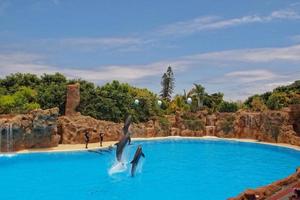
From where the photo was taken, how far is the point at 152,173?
15.6 meters

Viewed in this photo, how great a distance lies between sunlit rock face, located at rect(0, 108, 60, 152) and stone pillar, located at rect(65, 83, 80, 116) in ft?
18.9

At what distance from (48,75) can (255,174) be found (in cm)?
2356

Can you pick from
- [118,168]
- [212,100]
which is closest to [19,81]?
[212,100]

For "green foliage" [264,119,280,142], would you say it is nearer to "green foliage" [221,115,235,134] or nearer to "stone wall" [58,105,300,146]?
"stone wall" [58,105,300,146]

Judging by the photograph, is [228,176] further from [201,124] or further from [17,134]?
[201,124]

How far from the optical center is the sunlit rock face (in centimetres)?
2028

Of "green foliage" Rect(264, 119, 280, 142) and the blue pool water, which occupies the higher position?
"green foliage" Rect(264, 119, 280, 142)

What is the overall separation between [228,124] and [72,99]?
1138cm

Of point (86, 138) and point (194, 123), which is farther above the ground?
point (194, 123)

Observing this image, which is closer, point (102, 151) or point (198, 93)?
point (102, 151)

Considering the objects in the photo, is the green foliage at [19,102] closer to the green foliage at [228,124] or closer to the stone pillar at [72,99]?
the stone pillar at [72,99]

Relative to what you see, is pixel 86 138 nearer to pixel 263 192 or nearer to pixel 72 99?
pixel 72 99

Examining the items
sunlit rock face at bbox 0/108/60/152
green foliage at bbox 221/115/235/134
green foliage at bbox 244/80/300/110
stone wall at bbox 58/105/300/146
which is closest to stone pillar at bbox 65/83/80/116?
stone wall at bbox 58/105/300/146

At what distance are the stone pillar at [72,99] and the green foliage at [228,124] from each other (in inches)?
422
